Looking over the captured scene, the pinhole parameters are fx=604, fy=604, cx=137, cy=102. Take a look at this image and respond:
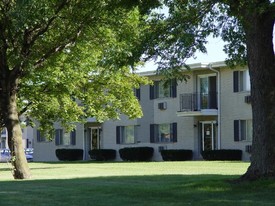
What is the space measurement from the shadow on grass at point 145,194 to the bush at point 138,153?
2466 centimetres

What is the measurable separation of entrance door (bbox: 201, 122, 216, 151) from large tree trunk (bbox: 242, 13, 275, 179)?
79.5 feet

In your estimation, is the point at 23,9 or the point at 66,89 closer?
the point at 23,9

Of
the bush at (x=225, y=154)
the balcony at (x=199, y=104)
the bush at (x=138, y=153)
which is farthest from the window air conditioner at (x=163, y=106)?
the bush at (x=225, y=154)

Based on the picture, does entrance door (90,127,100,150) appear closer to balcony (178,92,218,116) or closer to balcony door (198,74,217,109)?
balcony (178,92,218,116)

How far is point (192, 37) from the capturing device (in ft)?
47.0

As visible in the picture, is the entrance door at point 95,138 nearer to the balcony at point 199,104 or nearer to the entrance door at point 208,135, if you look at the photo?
the balcony at point 199,104

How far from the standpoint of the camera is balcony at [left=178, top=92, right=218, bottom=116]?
3722cm

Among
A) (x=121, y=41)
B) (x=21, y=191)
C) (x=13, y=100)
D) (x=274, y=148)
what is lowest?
(x=21, y=191)

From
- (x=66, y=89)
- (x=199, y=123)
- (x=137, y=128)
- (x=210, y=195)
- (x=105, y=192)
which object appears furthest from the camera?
(x=137, y=128)

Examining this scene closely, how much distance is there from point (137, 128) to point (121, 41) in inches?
892

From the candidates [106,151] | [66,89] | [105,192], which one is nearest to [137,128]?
[106,151]

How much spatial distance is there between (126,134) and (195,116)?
6.72 metres

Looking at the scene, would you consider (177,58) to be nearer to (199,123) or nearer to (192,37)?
(192,37)

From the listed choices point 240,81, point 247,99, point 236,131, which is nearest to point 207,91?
point 240,81
